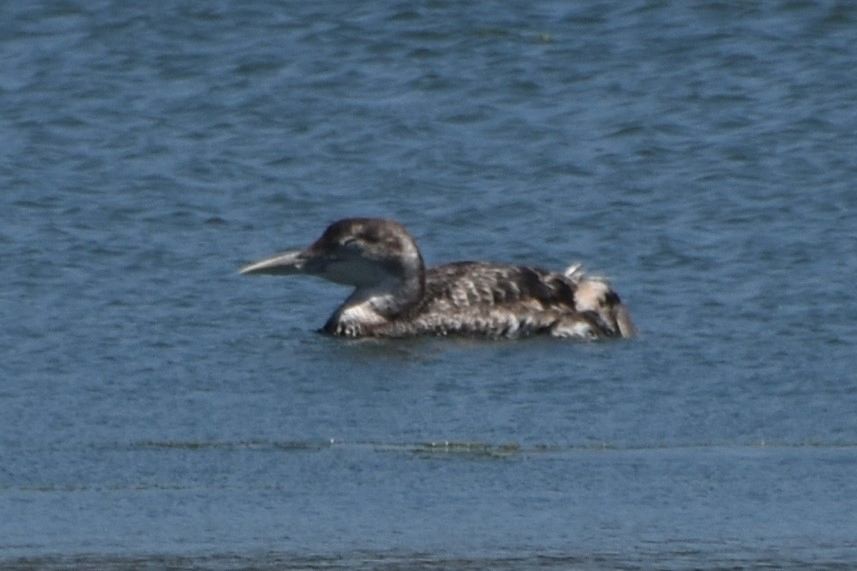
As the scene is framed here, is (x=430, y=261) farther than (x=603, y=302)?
Yes

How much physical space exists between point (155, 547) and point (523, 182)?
740 centimetres

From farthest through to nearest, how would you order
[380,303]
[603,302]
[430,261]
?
[430,261], [380,303], [603,302]

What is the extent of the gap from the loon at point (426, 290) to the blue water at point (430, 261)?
21 cm

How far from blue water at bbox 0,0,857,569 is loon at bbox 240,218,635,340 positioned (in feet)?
0.67

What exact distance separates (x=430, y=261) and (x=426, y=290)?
4.21 ft

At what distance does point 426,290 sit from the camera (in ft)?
40.2

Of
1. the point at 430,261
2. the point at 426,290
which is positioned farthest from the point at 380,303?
the point at 430,261

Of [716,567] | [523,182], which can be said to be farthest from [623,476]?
[523,182]

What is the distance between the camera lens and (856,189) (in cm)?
1419

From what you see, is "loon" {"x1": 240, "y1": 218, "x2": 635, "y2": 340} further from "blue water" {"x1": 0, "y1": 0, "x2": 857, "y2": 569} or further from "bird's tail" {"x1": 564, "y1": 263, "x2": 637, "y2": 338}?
"blue water" {"x1": 0, "y1": 0, "x2": 857, "y2": 569}

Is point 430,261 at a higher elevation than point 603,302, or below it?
below

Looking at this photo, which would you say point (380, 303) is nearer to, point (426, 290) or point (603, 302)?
point (426, 290)

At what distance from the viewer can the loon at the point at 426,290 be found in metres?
11.9

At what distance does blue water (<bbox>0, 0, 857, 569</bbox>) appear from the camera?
7.93 m
